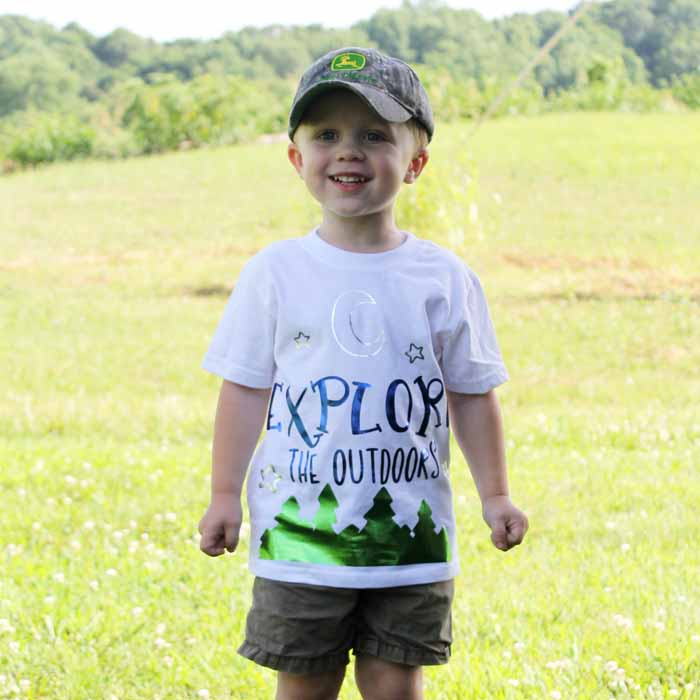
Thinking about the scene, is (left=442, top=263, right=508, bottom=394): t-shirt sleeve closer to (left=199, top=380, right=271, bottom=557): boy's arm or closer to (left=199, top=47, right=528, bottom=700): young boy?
(left=199, top=47, right=528, bottom=700): young boy

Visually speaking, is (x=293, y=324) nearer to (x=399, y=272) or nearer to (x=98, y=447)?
(x=399, y=272)

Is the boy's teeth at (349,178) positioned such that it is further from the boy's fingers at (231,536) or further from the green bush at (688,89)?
the green bush at (688,89)

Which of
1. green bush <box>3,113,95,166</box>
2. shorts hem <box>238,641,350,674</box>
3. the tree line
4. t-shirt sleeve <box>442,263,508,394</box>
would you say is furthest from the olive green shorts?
green bush <box>3,113,95,166</box>

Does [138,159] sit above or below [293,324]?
below

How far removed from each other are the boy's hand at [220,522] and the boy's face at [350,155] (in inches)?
28.3

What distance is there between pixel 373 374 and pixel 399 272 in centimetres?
26

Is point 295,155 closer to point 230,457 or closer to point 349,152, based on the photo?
point 349,152

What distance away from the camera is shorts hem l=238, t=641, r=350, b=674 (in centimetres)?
291

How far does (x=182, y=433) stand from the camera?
877cm

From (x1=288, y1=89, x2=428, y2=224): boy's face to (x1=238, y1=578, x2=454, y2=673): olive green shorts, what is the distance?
87cm

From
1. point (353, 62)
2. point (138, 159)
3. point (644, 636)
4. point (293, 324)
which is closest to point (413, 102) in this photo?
point (353, 62)

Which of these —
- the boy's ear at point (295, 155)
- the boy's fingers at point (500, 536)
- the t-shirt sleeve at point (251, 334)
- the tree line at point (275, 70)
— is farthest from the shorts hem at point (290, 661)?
the tree line at point (275, 70)

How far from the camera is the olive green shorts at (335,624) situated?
288 cm

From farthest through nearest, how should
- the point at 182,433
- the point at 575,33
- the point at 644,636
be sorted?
1. the point at 575,33
2. the point at 182,433
3. the point at 644,636
